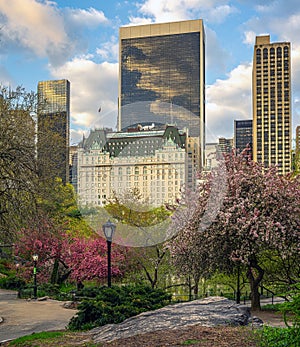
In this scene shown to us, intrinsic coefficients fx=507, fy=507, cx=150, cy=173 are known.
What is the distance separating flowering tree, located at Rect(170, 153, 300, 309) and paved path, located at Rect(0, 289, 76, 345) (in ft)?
14.6

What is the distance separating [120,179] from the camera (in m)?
45.0

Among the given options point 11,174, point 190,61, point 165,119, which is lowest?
point 11,174

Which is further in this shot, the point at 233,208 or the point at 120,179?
the point at 120,179

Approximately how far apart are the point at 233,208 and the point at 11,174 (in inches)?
271

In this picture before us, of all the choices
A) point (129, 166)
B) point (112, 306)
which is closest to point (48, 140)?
point (112, 306)

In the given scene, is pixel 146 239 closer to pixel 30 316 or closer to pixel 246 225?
pixel 30 316

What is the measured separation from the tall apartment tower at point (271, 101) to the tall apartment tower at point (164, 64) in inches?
913

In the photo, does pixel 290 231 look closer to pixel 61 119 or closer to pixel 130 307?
pixel 130 307

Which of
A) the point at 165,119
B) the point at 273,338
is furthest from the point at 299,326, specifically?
the point at 165,119

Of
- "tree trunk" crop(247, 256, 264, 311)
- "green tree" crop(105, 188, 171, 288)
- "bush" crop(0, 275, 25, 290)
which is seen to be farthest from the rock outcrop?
"bush" crop(0, 275, 25, 290)

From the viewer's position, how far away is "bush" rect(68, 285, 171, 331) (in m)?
11.9

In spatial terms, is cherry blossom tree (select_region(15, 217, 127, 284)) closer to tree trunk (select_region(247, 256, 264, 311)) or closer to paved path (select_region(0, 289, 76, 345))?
paved path (select_region(0, 289, 76, 345))

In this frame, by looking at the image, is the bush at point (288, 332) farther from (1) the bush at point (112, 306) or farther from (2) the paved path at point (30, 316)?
(2) the paved path at point (30, 316)

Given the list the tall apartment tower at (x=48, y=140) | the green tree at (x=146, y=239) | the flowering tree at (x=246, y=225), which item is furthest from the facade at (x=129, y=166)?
the flowering tree at (x=246, y=225)
